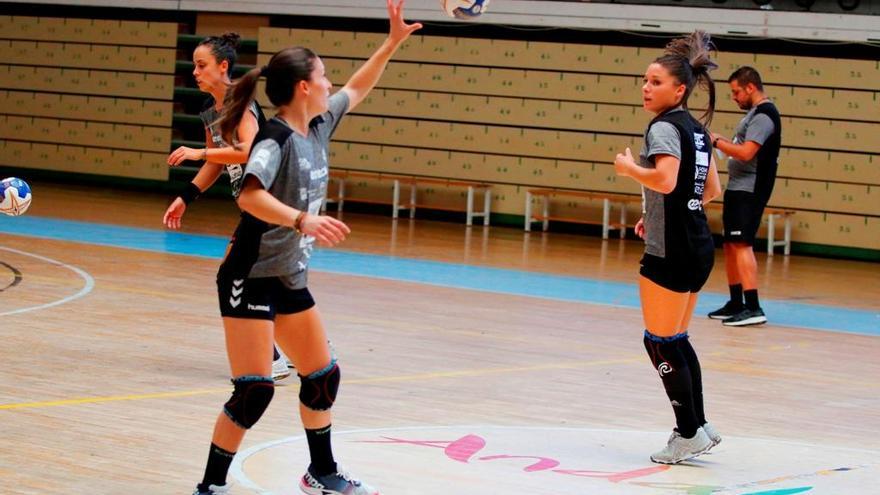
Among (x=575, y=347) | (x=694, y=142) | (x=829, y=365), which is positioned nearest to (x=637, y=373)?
(x=575, y=347)

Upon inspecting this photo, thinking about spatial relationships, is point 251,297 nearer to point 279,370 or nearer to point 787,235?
point 279,370

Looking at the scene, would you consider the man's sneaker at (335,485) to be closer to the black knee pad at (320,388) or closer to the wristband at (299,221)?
the black knee pad at (320,388)

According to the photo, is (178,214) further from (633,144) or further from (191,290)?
(633,144)

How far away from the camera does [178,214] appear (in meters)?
6.02

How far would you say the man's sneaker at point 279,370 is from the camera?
712cm

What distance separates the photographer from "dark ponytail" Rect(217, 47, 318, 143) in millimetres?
4406

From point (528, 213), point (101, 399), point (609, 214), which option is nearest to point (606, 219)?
point (609, 214)

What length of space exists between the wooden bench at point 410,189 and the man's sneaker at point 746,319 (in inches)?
377

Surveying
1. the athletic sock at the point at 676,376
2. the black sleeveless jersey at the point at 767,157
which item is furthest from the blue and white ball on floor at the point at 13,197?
the black sleeveless jersey at the point at 767,157

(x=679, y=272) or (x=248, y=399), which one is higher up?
(x=679, y=272)

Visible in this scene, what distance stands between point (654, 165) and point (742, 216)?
17.6 feet

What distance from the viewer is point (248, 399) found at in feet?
14.2

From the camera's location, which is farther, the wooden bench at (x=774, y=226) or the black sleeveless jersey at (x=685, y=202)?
the wooden bench at (x=774, y=226)

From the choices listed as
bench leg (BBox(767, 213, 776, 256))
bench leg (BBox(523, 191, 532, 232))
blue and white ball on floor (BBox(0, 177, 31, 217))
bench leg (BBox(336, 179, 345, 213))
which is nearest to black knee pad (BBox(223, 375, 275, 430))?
blue and white ball on floor (BBox(0, 177, 31, 217))
